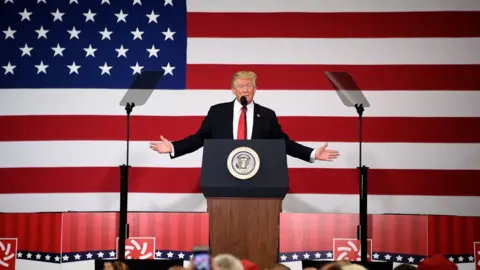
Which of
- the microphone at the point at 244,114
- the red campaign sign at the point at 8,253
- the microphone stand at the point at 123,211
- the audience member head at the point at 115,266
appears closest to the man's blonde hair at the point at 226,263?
the audience member head at the point at 115,266

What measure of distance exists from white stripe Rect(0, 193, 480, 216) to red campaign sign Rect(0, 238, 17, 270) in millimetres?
1140

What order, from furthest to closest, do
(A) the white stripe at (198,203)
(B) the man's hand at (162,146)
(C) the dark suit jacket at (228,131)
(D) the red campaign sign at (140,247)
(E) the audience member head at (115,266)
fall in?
1. (A) the white stripe at (198,203)
2. (D) the red campaign sign at (140,247)
3. (C) the dark suit jacket at (228,131)
4. (B) the man's hand at (162,146)
5. (E) the audience member head at (115,266)

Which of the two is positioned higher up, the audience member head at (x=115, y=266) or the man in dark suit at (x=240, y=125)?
the man in dark suit at (x=240, y=125)

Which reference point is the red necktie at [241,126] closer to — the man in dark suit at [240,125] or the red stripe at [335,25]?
the man in dark suit at [240,125]

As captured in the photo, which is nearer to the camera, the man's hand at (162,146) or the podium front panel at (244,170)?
the podium front panel at (244,170)

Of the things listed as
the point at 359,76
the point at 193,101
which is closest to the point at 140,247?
the point at 193,101

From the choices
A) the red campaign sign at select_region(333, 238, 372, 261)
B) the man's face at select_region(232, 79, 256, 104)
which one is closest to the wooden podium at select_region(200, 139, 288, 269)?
the man's face at select_region(232, 79, 256, 104)

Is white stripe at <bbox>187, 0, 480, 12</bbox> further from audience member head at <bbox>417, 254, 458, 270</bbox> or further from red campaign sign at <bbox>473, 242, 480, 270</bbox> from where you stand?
audience member head at <bbox>417, 254, 458, 270</bbox>

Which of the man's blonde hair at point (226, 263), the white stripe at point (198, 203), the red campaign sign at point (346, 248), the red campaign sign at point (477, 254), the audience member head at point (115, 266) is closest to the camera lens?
the man's blonde hair at point (226, 263)

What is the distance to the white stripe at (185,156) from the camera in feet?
24.1

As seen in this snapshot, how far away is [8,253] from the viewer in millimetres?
6227

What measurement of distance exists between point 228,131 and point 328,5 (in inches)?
95.2

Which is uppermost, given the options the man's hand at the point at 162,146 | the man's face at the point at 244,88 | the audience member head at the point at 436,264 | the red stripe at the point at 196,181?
Answer: the man's face at the point at 244,88

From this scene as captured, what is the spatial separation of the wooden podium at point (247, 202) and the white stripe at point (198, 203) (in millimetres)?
2528
